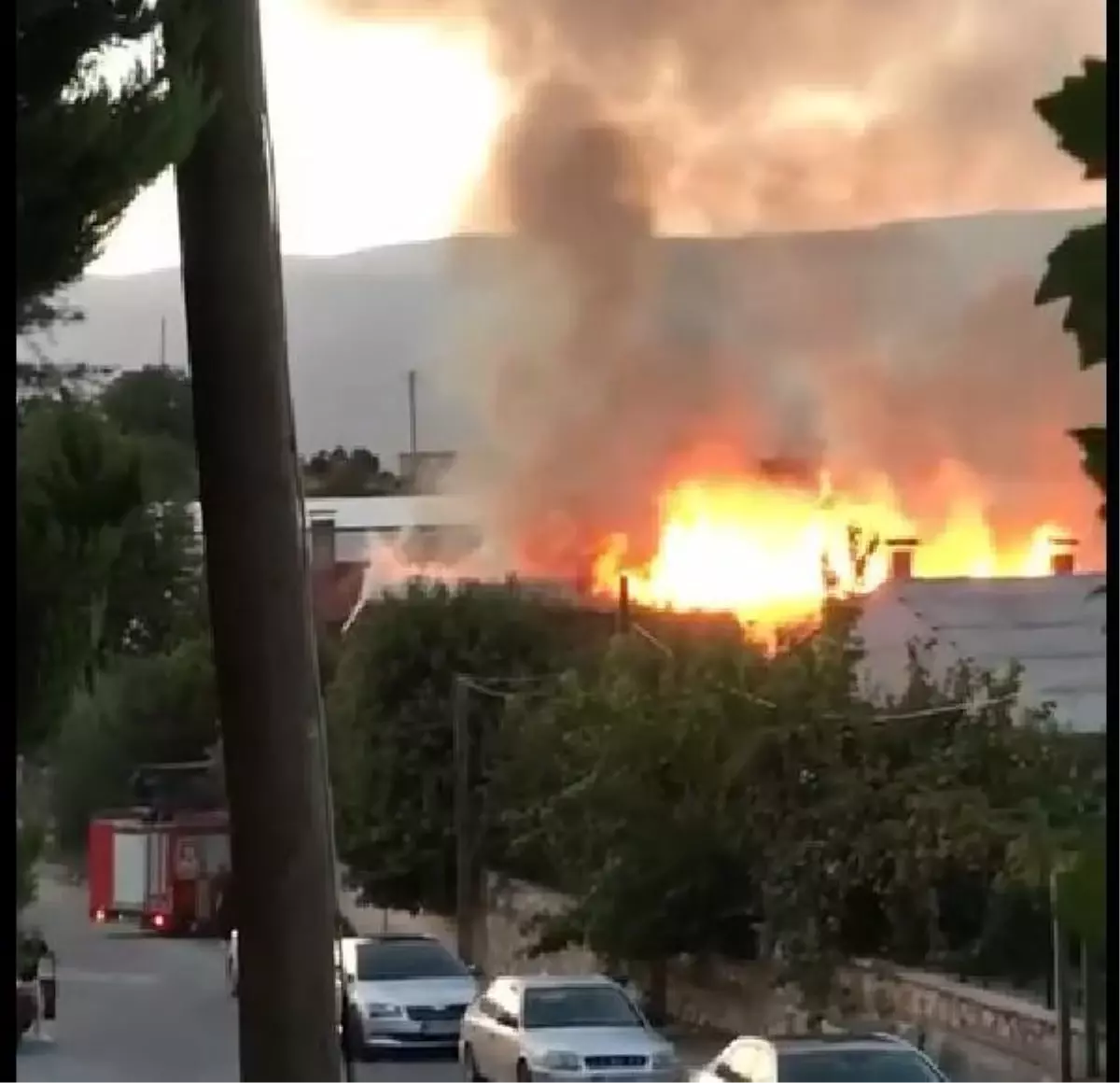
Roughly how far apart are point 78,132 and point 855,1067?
885 millimetres

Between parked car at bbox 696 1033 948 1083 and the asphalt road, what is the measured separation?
225 mm

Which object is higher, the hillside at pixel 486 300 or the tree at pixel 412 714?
the hillside at pixel 486 300

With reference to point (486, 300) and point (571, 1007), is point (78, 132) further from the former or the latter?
point (571, 1007)

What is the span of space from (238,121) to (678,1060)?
2.50 ft

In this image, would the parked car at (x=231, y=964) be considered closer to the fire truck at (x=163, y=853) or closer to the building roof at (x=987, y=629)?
→ the fire truck at (x=163, y=853)

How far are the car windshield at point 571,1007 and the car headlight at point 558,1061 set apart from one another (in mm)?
21

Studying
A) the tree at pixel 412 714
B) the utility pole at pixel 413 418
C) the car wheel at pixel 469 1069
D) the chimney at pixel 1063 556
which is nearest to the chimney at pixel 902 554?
the chimney at pixel 1063 556

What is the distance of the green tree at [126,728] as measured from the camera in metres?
1.13

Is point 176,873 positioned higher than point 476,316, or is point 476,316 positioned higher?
point 476,316

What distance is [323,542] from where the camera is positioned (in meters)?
1.32

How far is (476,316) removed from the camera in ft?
4.54

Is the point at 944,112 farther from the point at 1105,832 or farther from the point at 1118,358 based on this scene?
the point at 1105,832

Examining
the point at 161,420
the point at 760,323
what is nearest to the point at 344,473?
the point at 161,420

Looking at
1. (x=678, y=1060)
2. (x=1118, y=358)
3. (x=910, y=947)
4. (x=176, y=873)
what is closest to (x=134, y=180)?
(x=176, y=873)
